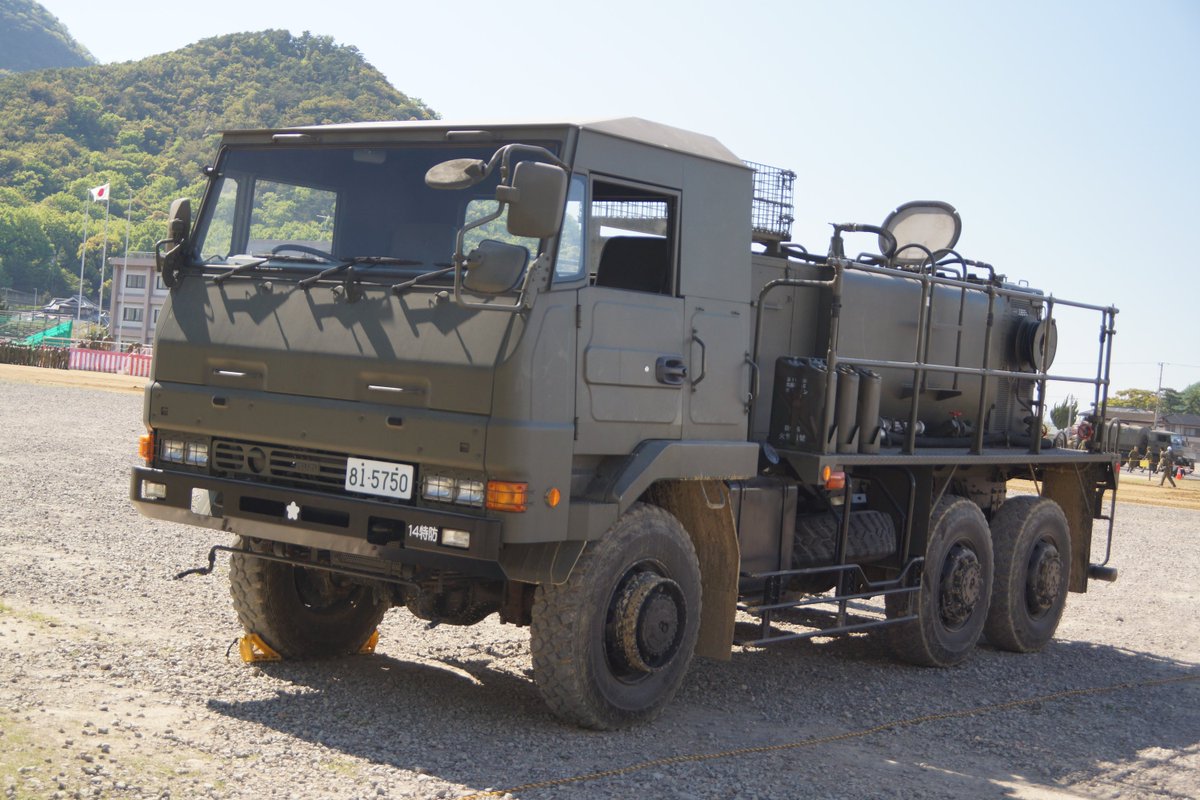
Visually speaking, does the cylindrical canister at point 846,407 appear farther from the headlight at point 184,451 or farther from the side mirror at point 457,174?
the headlight at point 184,451

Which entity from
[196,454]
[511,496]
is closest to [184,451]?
[196,454]

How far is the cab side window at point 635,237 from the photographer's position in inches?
269

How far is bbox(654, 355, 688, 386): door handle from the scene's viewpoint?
22.9 feet

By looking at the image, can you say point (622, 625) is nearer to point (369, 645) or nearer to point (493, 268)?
point (493, 268)

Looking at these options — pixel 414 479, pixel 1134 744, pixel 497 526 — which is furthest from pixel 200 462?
pixel 1134 744

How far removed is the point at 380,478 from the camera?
6363 millimetres

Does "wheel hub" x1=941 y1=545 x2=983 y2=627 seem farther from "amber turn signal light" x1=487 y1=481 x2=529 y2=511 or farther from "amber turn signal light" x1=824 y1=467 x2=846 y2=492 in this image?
"amber turn signal light" x1=487 y1=481 x2=529 y2=511

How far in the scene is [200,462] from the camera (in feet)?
22.8

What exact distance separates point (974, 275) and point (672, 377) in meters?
4.69

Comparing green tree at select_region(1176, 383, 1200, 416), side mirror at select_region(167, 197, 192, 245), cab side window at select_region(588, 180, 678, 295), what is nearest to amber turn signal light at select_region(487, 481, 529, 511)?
cab side window at select_region(588, 180, 678, 295)

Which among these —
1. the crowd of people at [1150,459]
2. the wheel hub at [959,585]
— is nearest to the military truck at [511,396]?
the wheel hub at [959,585]

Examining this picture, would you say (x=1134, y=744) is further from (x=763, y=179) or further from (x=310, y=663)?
(x=310, y=663)

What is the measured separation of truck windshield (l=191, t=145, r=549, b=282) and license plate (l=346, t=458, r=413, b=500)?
37.1 inches

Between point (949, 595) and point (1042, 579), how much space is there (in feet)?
5.12
